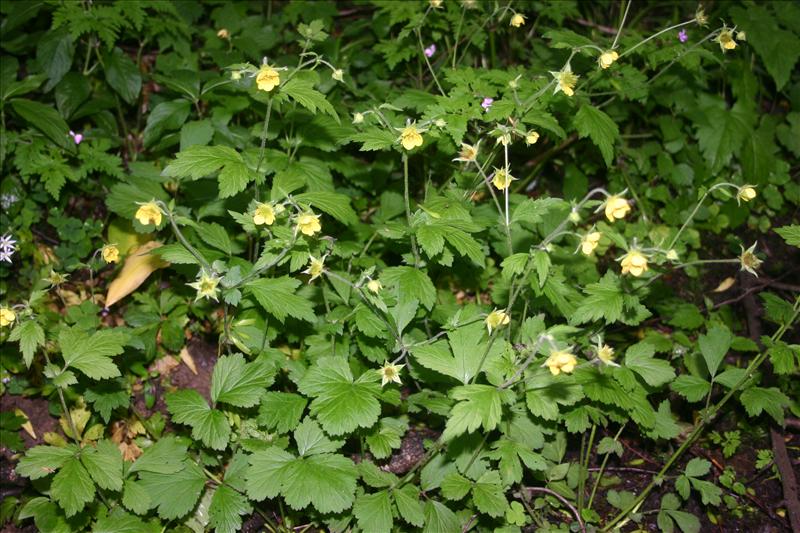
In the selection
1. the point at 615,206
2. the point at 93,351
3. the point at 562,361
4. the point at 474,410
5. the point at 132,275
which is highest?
the point at 615,206

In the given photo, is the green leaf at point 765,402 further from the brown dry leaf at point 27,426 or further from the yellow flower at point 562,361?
the brown dry leaf at point 27,426

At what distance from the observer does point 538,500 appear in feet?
9.47

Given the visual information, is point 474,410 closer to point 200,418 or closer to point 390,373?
point 390,373

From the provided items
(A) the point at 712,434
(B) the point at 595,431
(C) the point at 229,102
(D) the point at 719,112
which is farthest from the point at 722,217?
(C) the point at 229,102

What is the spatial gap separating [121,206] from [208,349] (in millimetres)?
831

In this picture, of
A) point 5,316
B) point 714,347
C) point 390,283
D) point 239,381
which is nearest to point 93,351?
point 5,316

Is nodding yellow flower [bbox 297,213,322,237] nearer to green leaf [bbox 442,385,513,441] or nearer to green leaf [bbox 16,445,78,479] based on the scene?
green leaf [bbox 442,385,513,441]

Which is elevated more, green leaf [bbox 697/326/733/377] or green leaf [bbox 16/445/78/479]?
green leaf [bbox 697/326/733/377]

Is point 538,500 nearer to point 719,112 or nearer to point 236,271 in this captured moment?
point 236,271

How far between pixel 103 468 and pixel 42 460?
23 cm

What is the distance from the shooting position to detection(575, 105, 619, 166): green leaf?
10.0ft

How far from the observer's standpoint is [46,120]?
354 cm

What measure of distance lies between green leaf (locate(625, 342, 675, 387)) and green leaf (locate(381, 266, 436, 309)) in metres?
0.87

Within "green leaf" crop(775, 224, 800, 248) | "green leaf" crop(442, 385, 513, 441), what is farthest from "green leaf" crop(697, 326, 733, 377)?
"green leaf" crop(442, 385, 513, 441)
